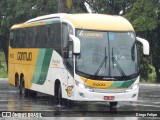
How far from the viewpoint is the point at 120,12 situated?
5106cm

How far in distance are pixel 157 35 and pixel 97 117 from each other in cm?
3160

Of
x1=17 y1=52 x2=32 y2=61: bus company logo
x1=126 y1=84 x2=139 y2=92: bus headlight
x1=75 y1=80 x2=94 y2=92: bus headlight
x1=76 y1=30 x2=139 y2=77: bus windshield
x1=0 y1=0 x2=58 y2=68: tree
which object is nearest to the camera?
x1=75 y1=80 x2=94 y2=92: bus headlight

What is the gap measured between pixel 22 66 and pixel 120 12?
26.0 metres

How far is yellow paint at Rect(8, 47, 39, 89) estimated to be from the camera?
966 inches

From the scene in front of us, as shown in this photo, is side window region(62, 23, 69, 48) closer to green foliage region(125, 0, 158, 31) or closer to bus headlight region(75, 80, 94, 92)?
bus headlight region(75, 80, 94, 92)

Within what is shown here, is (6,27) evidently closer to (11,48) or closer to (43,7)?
(43,7)

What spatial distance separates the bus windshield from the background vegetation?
16729 millimetres

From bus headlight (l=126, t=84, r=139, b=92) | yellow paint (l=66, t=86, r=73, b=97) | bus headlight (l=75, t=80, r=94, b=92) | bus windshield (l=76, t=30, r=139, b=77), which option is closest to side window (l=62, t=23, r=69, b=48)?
bus windshield (l=76, t=30, r=139, b=77)

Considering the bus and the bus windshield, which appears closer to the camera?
the bus

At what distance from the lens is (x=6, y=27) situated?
5872 cm

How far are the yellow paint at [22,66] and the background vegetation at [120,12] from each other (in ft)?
26.2

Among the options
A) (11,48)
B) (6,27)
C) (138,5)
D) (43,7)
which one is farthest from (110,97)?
(6,27)

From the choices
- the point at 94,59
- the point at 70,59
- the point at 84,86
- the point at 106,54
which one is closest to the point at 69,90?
the point at 84,86

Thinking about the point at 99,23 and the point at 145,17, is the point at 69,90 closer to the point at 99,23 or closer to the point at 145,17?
the point at 99,23
